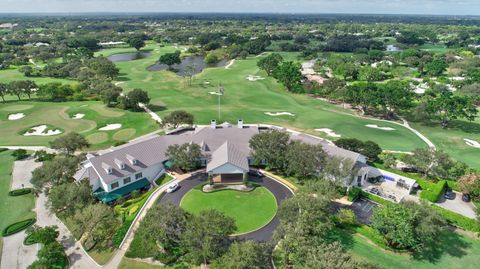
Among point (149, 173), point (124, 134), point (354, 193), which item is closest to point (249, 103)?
point (124, 134)

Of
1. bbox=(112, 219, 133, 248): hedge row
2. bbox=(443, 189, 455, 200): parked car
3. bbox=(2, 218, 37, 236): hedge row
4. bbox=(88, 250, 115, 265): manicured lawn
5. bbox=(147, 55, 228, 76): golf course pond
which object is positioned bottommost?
bbox=(147, 55, 228, 76): golf course pond

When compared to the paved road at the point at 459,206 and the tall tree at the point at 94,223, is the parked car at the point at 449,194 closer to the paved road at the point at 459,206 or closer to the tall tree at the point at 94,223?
the paved road at the point at 459,206

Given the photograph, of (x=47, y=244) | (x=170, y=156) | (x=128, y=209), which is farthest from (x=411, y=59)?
(x=47, y=244)

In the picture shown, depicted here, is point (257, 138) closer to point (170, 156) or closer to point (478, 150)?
point (170, 156)

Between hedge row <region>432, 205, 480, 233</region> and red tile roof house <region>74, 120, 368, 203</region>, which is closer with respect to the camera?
hedge row <region>432, 205, 480, 233</region>

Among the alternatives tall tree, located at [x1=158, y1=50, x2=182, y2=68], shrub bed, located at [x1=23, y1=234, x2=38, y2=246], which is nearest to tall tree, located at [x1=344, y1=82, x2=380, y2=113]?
shrub bed, located at [x1=23, y1=234, x2=38, y2=246]

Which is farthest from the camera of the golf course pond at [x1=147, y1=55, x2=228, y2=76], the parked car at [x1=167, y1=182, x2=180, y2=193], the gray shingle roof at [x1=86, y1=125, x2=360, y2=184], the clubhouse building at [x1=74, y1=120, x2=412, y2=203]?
the golf course pond at [x1=147, y1=55, x2=228, y2=76]

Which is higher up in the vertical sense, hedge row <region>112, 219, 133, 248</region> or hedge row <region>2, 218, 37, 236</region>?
hedge row <region>112, 219, 133, 248</region>

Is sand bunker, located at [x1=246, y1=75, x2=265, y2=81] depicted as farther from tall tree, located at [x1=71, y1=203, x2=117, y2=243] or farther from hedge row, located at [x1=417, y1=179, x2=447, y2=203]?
tall tree, located at [x1=71, y1=203, x2=117, y2=243]
